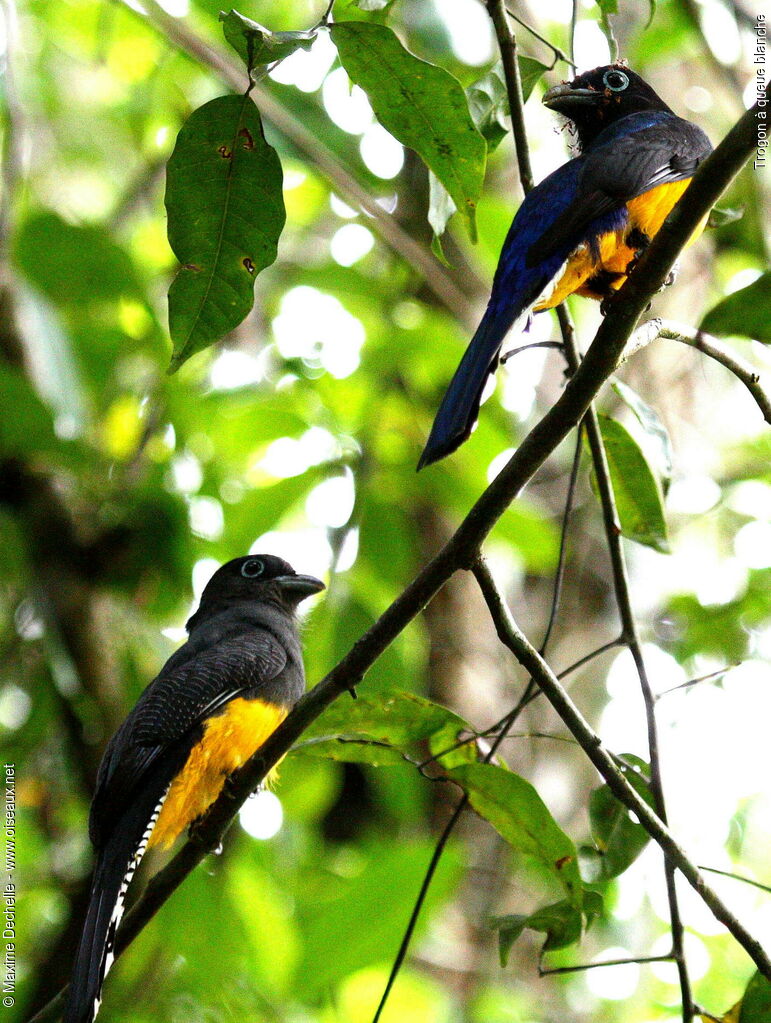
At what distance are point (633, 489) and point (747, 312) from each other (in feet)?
1.88

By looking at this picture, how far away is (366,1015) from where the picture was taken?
463 centimetres

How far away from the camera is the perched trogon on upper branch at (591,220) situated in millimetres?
2830

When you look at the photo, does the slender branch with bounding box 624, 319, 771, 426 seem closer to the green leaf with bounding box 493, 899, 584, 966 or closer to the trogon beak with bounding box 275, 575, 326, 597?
the green leaf with bounding box 493, 899, 584, 966

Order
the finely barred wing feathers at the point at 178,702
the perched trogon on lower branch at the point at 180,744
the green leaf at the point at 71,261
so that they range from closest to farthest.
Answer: the perched trogon on lower branch at the point at 180,744 < the finely barred wing feathers at the point at 178,702 < the green leaf at the point at 71,261

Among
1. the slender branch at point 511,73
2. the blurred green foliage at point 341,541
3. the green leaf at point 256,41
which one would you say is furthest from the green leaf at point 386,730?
the green leaf at point 256,41

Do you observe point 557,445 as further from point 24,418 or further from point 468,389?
point 24,418

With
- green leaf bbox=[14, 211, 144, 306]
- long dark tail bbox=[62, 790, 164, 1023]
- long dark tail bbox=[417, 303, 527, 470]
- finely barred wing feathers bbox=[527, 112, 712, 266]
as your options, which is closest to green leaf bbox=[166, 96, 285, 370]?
→ long dark tail bbox=[417, 303, 527, 470]

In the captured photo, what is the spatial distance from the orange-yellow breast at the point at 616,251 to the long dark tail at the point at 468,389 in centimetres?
29

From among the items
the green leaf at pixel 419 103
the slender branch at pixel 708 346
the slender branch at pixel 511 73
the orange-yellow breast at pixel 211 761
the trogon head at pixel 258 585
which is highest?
the trogon head at pixel 258 585

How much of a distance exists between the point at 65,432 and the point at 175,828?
1317 mm

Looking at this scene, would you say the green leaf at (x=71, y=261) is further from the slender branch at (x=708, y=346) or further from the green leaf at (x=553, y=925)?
the green leaf at (x=553, y=925)

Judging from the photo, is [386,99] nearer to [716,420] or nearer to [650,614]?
[650,614]

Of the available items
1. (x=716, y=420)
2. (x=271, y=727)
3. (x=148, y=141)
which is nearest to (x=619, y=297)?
(x=271, y=727)

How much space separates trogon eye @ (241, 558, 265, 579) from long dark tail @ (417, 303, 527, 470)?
7.31 feet
